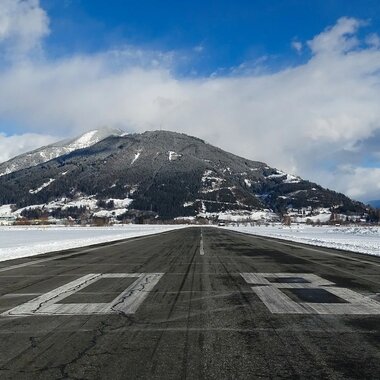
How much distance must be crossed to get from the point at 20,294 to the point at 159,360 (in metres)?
5.52

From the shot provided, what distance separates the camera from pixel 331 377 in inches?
167

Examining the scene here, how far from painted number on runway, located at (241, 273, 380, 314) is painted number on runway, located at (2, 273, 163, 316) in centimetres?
245

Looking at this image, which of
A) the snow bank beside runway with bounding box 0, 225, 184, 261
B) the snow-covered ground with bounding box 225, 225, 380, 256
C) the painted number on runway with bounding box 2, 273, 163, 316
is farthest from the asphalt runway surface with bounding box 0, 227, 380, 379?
the snow-covered ground with bounding box 225, 225, 380, 256

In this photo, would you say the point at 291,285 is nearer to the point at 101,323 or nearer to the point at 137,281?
the point at 137,281

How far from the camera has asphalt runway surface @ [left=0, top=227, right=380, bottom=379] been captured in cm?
453

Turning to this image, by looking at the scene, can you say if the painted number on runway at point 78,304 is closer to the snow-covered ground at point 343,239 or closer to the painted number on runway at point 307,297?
the painted number on runway at point 307,297

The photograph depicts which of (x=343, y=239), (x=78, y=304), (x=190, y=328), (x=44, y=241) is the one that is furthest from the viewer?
(x=343, y=239)

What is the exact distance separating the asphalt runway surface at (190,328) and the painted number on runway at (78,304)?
0.02m

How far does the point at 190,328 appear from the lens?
6156mm

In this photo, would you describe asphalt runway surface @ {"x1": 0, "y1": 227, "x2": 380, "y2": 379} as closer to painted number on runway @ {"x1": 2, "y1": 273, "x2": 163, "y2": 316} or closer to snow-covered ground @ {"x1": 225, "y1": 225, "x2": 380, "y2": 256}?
painted number on runway @ {"x1": 2, "y1": 273, "x2": 163, "y2": 316}

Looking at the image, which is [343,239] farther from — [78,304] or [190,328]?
[190,328]

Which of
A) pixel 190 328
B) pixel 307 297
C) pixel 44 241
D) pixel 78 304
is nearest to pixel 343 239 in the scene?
pixel 44 241

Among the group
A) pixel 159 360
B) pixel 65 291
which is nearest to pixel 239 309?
pixel 159 360

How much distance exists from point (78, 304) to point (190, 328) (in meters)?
2.71
